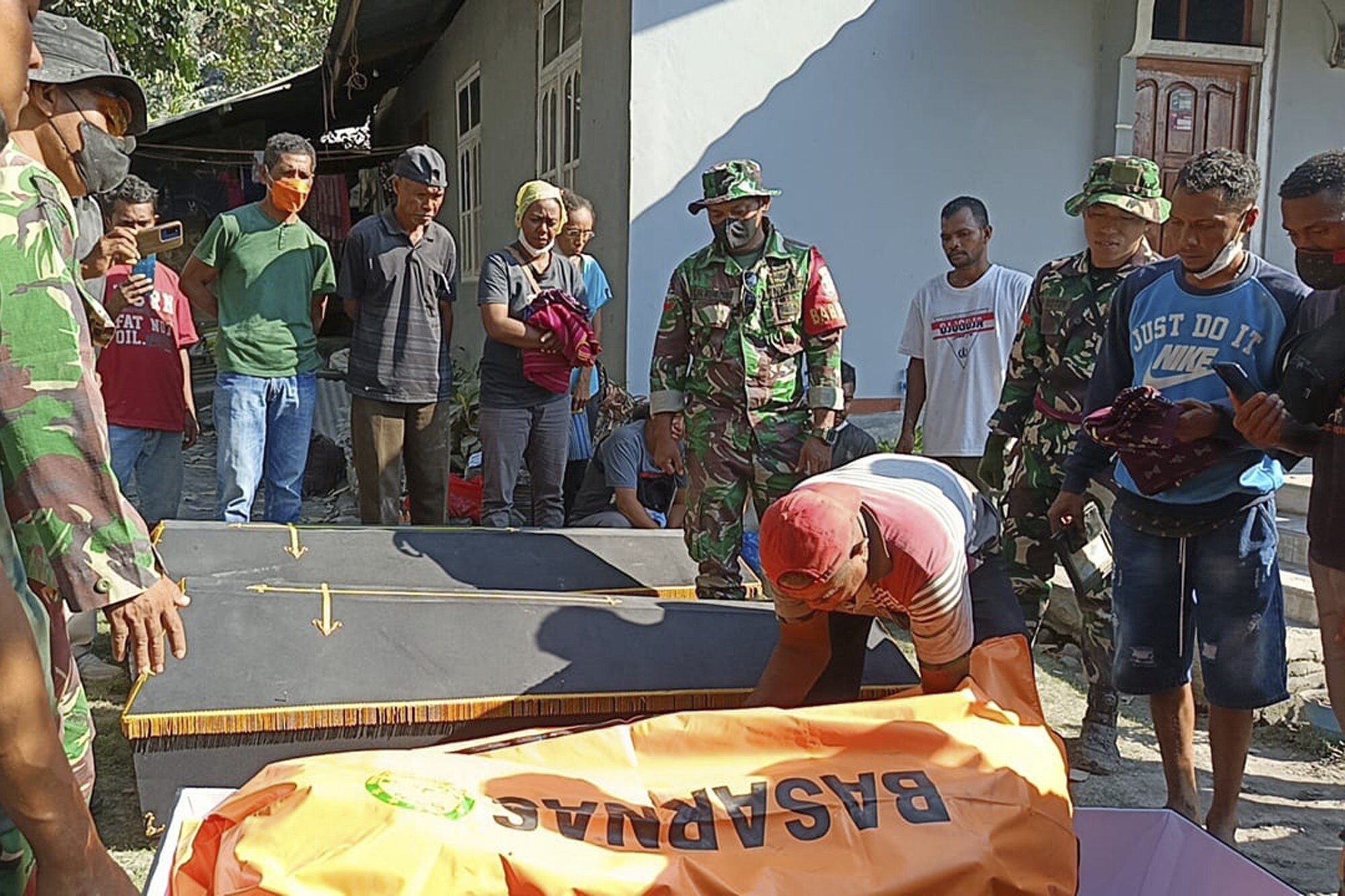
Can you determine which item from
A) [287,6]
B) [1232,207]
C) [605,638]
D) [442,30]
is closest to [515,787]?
[605,638]

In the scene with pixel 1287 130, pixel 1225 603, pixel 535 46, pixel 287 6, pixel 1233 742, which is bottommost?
pixel 1233 742

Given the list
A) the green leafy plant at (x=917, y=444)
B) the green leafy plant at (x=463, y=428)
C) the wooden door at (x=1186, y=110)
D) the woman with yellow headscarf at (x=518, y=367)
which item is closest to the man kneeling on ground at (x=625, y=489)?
the woman with yellow headscarf at (x=518, y=367)

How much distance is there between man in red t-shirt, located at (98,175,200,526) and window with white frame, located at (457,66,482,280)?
6.00 m

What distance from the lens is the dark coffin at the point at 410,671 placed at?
2855mm

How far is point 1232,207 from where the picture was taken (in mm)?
2703

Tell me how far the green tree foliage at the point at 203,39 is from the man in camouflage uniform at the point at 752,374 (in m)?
2.19

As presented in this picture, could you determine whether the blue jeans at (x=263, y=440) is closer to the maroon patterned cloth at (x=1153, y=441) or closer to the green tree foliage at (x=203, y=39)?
the green tree foliage at (x=203, y=39)

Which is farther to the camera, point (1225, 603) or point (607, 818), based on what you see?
point (1225, 603)

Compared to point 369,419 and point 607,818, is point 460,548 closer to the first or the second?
point 369,419

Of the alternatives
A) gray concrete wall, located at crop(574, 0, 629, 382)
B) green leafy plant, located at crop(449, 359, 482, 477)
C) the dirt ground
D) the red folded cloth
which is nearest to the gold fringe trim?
the dirt ground

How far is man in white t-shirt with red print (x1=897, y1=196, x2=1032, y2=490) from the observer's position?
15.2 ft

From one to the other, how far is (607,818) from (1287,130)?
641cm

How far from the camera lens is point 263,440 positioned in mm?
4711

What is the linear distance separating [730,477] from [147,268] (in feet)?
8.26
